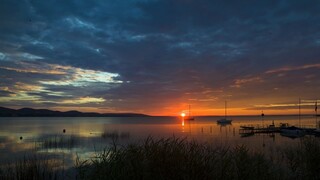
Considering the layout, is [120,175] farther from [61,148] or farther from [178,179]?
[61,148]

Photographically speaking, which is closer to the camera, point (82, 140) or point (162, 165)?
point (162, 165)

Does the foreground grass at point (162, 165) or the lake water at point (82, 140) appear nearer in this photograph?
the foreground grass at point (162, 165)

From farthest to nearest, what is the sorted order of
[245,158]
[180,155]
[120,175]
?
[245,158], [180,155], [120,175]

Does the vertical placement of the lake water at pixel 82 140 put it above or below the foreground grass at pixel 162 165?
below

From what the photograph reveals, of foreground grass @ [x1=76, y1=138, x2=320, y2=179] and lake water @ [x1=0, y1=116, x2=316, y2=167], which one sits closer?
foreground grass @ [x1=76, y1=138, x2=320, y2=179]

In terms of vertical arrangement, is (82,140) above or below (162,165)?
below

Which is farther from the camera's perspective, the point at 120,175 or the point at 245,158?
the point at 245,158

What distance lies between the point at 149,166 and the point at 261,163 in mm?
7369

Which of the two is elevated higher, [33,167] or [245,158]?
[245,158]

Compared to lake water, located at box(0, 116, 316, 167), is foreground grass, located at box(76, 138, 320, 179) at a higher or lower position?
higher

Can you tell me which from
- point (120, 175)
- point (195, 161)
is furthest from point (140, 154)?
point (195, 161)

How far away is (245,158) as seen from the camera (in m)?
13.8

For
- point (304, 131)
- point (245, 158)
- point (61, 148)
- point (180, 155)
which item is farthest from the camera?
point (304, 131)

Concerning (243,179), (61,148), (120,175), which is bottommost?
(61,148)
